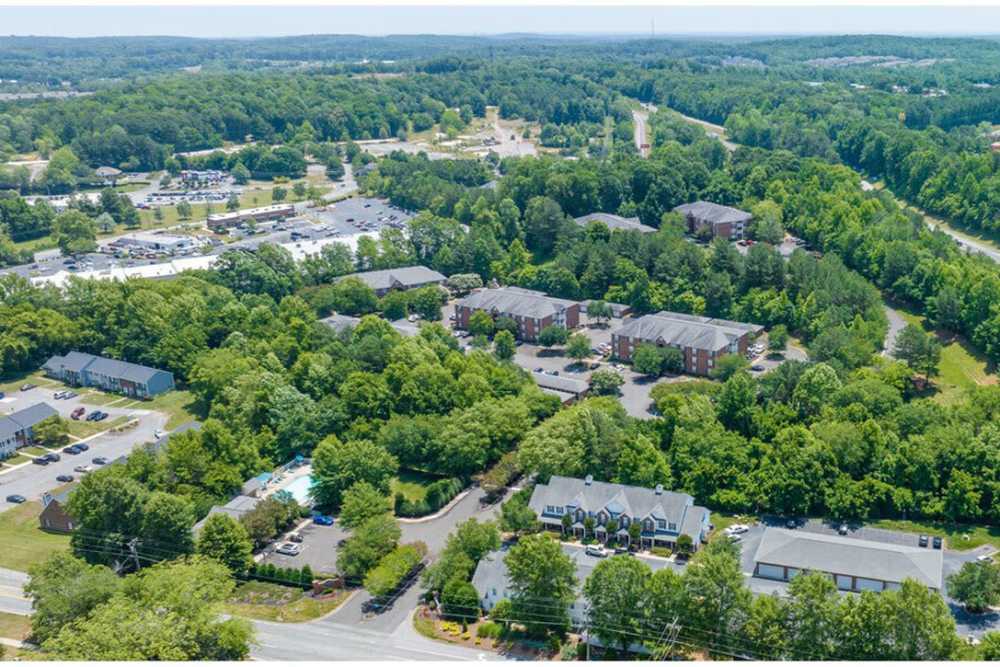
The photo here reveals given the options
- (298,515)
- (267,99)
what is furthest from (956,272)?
(267,99)

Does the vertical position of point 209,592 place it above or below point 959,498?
above

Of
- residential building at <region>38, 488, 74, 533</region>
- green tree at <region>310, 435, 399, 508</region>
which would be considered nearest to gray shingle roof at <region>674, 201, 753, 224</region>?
green tree at <region>310, 435, 399, 508</region>

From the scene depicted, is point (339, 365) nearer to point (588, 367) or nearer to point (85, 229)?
point (588, 367)

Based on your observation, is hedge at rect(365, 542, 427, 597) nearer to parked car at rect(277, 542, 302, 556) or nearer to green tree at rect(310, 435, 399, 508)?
parked car at rect(277, 542, 302, 556)

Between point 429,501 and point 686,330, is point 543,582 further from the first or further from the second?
point 686,330

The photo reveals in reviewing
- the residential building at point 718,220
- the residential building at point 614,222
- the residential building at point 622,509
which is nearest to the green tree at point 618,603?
the residential building at point 622,509

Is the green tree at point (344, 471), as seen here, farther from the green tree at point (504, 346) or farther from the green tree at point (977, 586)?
the green tree at point (977, 586)
